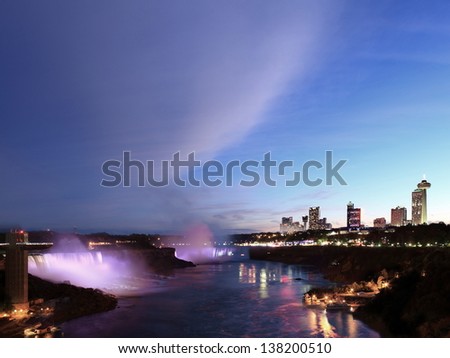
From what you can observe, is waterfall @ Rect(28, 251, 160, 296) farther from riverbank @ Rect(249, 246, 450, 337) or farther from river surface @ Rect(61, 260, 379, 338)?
riverbank @ Rect(249, 246, 450, 337)

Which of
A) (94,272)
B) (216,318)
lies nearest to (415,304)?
(216,318)

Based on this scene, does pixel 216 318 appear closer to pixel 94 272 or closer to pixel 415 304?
pixel 415 304

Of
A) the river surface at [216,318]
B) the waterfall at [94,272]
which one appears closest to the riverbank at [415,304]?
the river surface at [216,318]

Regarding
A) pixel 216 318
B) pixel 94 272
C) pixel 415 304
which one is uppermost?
pixel 415 304

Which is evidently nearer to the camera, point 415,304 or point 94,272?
point 415,304

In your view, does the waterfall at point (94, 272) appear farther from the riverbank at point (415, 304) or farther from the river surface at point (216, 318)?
the riverbank at point (415, 304)

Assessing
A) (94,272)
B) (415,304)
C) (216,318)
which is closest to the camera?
(415,304)

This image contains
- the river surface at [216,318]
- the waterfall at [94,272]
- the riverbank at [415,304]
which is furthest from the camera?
the waterfall at [94,272]

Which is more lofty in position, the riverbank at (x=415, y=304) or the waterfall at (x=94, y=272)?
the riverbank at (x=415, y=304)

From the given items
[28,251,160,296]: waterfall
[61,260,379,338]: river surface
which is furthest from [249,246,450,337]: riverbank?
[28,251,160,296]: waterfall

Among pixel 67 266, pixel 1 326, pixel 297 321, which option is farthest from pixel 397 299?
pixel 67 266

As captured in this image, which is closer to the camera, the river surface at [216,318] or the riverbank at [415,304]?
the riverbank at [415,304]

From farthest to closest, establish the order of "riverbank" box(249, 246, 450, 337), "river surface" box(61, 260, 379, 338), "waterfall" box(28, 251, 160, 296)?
"waterfall" box(28, 251, 160, 296)
"river surface" box(61, 260, 379, 338)
"riverbank" box(249, 246, 450, 337)
